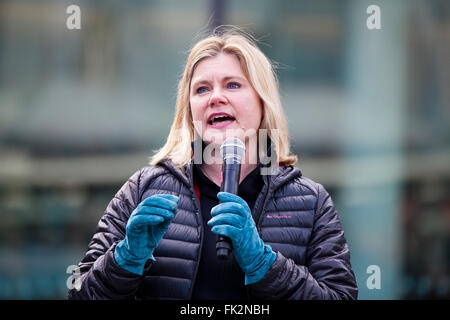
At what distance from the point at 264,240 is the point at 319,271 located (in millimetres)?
218

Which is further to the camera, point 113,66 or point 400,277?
point 113,66

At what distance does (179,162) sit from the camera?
2.00 metres

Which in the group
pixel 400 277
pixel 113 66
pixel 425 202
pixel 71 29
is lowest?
pixel 400 277

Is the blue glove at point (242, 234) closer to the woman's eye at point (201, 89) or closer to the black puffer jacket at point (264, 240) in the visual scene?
the black puffer jacket at point (264, 240)

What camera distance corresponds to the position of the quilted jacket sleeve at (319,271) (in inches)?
65.0

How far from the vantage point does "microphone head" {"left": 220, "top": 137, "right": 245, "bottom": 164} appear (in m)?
1.72

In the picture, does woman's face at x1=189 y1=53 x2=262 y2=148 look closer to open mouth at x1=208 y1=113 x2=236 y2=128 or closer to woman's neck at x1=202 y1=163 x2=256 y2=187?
open mouth at x1=208 y1=113 x2=236 y2=128

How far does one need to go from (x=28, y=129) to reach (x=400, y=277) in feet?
16.4

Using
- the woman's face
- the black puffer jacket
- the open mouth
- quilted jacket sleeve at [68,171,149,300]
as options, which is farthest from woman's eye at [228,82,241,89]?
quilted jacket sleeve at [68,171,149,300]

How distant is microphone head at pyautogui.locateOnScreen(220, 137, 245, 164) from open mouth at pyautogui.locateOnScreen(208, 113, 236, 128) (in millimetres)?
89

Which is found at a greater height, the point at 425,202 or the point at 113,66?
the point at 113,66

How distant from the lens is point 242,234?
1566mm
